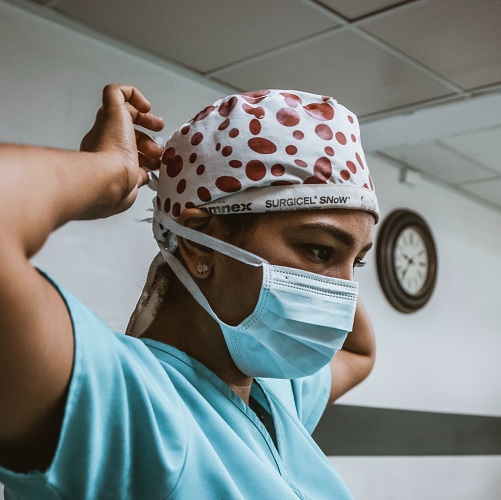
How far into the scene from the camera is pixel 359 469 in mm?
4031

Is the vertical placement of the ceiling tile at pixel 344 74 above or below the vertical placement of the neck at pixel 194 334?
above

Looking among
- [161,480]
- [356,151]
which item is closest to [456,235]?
[356,151]

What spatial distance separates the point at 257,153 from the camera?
118cm

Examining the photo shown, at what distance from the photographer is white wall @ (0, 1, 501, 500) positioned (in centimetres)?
263

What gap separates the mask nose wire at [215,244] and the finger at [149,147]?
0.12 metres

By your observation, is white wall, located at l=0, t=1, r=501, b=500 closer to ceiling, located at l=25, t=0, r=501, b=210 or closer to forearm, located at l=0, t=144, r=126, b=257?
ceiling, located at l=25, t=0, r=501, b=210

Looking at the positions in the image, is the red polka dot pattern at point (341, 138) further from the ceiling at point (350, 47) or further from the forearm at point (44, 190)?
the ceiling at point (350, 47)

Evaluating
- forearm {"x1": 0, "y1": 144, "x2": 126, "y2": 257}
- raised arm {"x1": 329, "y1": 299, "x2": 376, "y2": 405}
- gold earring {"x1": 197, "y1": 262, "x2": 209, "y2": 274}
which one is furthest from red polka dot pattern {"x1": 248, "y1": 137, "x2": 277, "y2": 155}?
raised arm {"x1": 329, "y1": 299, "x2": 376, "y2": 405}

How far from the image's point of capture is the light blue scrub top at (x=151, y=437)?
31.0 inches

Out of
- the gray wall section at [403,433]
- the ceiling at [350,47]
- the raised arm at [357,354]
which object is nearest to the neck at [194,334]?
the raised arm at [357,354]

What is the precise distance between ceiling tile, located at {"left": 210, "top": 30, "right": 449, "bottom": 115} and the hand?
167 cm

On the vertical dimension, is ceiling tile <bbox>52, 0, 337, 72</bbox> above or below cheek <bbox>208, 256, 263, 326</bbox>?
above

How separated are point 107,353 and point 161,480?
184mm

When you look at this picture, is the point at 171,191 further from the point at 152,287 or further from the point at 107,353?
the point at 107,353
